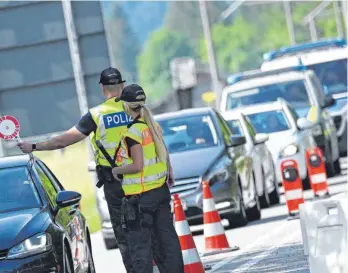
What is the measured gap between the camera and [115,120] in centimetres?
1282

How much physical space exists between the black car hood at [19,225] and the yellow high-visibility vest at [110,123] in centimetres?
81

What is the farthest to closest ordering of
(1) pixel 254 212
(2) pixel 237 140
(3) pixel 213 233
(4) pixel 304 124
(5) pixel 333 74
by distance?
(5) pixel 333 74 → (4) pixel 304 124 → (1) pixel 254 212 → (2) pixel 237 140 → (3) pixel 213 233

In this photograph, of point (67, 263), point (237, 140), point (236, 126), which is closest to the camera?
point (67, 263)

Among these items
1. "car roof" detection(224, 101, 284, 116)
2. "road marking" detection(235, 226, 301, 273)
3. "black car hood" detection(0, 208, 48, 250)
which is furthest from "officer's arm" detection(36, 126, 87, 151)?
"car roof" detection(224, 101, 284, 116)

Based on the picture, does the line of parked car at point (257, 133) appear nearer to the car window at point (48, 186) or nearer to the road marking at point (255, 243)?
the road marking at point (255, 243)

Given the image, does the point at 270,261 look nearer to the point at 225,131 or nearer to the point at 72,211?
the point at 72,211

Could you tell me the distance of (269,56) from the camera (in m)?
38.6

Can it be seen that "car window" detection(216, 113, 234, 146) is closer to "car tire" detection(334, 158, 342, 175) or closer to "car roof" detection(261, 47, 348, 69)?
"car tire" detection(334, 158, 342, 175)

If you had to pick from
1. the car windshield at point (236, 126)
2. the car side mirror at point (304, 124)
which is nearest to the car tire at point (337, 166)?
the car side mirror at point (304, 124)

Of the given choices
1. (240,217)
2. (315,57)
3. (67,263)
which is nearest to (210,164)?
(240,217)

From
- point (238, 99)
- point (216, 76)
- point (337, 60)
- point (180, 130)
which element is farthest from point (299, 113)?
point (216, 76)

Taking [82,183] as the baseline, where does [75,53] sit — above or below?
above

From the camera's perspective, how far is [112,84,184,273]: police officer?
12062 millimetres

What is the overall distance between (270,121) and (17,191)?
14446 mm
